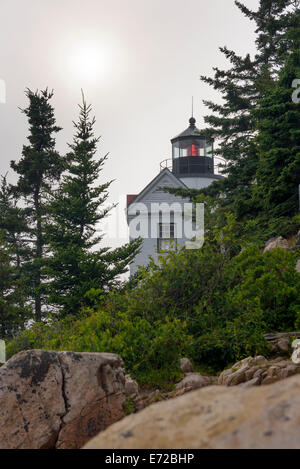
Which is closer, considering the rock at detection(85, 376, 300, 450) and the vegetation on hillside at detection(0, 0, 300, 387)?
the rock at detection(85, 376, 300, 450)

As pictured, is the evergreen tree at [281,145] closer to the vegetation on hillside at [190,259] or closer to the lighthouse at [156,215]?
the vegetation on hillside at [190,259]

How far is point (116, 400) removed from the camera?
4.79m

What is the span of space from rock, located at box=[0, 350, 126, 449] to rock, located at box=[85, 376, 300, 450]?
107 inches

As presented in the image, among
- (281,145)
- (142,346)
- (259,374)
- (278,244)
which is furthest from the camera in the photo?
(281,145)

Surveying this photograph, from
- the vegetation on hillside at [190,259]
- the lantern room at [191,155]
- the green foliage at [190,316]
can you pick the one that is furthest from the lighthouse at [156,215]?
the green foliage at [190,316]

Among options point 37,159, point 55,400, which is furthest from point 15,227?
point 55,400

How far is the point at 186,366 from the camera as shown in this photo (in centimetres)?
742

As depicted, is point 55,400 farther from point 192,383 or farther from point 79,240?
point 79,240

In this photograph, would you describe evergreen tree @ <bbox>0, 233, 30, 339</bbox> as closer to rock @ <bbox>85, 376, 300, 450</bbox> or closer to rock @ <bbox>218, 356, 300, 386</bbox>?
rock @ <bbox>218, 356, 300, 386</bbox>

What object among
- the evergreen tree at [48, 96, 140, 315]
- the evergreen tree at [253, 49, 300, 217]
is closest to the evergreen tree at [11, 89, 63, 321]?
the evergreen tree at [48, 96, 140, 315]

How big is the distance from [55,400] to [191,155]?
1196 inches

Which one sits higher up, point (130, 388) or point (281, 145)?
point (281, 145)

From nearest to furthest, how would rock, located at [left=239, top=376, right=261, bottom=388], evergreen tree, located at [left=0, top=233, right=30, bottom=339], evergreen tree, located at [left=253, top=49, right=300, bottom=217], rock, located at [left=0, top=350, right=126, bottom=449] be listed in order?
rock, located at [left=0, top=350, right=126, bottom=449] < rock, located at [left=239, top=376, right=261, bottom=388] < evergreen tree, located at [left=253, top=49, right=300, bottom=217] < evergreen tree, located at [left=0, top=233, right=30, bottom=339]

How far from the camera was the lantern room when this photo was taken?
1307 inches
